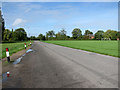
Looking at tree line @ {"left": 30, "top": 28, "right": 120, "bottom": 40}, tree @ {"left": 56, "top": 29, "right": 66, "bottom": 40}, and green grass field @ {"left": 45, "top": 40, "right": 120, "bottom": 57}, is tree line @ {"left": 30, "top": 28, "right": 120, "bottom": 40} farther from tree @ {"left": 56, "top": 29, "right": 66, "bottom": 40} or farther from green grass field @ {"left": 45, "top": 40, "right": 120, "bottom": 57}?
green grass field @ {"left": 45, "top": 40, "right": 120, "bottom": 57}

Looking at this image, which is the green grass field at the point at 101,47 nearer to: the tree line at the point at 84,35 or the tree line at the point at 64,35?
the tree line at the point at 64,35

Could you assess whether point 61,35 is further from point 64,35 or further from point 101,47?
point 101,47

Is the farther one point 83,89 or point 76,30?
point 76,30

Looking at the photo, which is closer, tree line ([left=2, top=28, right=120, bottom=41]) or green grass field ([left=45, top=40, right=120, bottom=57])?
green grass field ([left=45, top=40, right=120, bottom=57])

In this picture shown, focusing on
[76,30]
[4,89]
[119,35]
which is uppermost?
[76,30]

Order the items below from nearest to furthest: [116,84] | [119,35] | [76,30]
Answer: [116,84] < [119,35] < [76,30]

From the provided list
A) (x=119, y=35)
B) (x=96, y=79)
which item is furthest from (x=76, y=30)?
(x=96, y=79)

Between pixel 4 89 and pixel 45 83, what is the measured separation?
1372 millimetres

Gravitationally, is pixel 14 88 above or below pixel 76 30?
below

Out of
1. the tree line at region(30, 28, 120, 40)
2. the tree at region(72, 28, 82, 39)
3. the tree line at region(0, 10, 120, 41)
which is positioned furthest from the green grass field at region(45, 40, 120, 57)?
the tree at region(72, 28, 82, 39)

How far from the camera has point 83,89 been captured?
10.7 ft

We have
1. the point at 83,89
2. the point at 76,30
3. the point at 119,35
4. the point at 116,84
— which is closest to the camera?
the point at 83,89

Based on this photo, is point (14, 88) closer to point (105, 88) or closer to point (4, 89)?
point (4, 89)

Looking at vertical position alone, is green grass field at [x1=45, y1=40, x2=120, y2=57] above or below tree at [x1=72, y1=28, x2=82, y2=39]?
below
